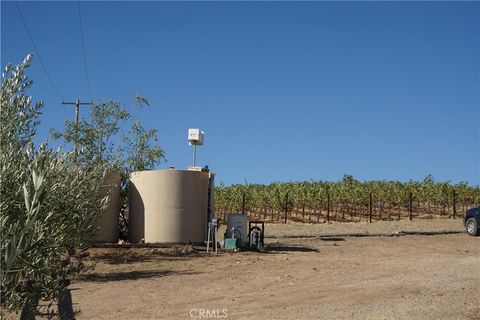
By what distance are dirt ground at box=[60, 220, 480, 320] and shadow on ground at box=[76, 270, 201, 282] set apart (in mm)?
29

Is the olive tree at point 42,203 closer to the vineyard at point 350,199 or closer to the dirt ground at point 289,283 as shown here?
the dirt ground at point 289,283

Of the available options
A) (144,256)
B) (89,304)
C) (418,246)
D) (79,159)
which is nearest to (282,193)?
(418,246)

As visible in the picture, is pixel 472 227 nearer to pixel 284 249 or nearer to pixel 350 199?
pixel 284 249

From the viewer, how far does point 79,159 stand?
7.28 m

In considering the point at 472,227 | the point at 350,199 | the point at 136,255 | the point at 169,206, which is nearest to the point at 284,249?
the point at 169,206

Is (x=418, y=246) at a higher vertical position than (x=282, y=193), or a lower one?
lower

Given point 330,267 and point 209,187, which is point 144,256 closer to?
point 209,187

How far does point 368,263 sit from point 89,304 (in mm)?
8889

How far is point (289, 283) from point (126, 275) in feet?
16.3

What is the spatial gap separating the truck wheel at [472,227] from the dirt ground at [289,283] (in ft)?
9.86

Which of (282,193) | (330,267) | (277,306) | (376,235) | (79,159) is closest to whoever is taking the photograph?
(79,159)

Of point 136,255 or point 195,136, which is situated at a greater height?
point 195,136

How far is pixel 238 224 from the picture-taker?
2112cm

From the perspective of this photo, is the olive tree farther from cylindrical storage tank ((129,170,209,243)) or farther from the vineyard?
the vineyard
